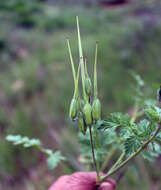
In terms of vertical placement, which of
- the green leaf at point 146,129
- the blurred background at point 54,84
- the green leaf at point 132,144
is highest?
the green leaf at point 146,129

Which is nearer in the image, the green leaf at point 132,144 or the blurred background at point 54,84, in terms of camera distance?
the green leaf at point 132,144

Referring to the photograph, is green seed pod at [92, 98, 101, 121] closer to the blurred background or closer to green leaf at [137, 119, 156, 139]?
green leaf at [137, 119, 156, 139]

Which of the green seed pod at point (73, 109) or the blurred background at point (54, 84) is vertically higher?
the green seed pod at point (73, 109)

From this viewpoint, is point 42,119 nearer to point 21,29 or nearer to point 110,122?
point 110,122

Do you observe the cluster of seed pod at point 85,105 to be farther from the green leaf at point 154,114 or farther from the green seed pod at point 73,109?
the green leaf at point 154,114

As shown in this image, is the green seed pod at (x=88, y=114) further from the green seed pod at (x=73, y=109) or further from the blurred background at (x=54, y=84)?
the blurred background at (x=54, y=84)

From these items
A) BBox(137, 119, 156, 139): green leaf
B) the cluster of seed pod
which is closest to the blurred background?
BBox(137, 119, 156, 139): green leaf

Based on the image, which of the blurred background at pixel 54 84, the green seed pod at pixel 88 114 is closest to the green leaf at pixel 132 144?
the green seed pod at pixel 88 114

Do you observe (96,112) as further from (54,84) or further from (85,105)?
(54,84)

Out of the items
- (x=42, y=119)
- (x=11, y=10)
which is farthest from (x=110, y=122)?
(x=11, y=10)
